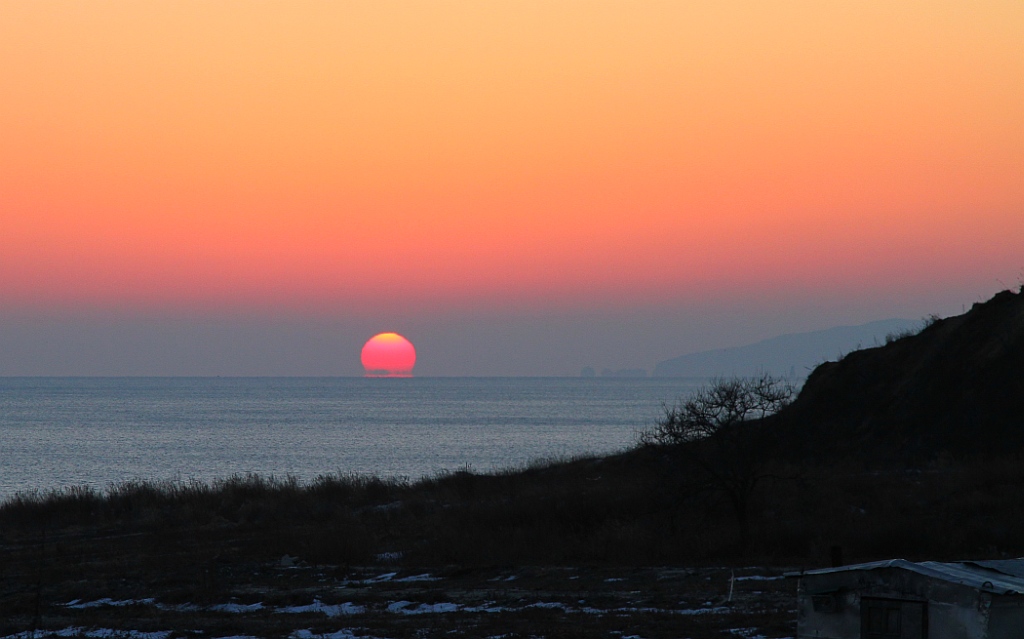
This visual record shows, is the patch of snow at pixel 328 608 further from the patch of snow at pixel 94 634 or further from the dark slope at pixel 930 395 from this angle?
the dark slope at pixel 930 395

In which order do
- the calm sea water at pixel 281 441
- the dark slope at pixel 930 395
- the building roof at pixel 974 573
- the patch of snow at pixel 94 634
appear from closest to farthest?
the building roof at pixel 974 573
the patch of snow at pixel 94 634
the dark slope at pixel 930 395
the calm sea water at pixel 281 441

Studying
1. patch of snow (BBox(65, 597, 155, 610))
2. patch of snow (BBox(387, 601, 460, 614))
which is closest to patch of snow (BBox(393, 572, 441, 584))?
patch of snow (BBox(387, 601, 460, 614))

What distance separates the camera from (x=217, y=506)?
43125 mm

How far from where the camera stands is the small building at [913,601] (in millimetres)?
11797

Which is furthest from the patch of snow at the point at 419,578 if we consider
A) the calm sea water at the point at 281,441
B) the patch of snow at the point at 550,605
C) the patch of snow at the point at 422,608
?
the calm sea water at the point at 281,441

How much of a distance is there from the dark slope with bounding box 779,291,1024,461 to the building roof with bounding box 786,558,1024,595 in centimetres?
2519

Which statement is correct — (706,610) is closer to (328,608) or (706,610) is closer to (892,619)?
(892,619)

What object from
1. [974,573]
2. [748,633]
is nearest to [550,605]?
[748,633]

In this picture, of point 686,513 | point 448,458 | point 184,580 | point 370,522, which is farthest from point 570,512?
point 448,458

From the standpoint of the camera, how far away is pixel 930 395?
137 feet

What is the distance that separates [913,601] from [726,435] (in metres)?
17.2

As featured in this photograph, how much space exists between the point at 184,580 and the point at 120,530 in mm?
14616

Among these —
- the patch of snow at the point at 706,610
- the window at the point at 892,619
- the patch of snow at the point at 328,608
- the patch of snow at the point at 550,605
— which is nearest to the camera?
the window at the point at 892,619

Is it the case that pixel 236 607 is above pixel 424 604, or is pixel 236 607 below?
below
